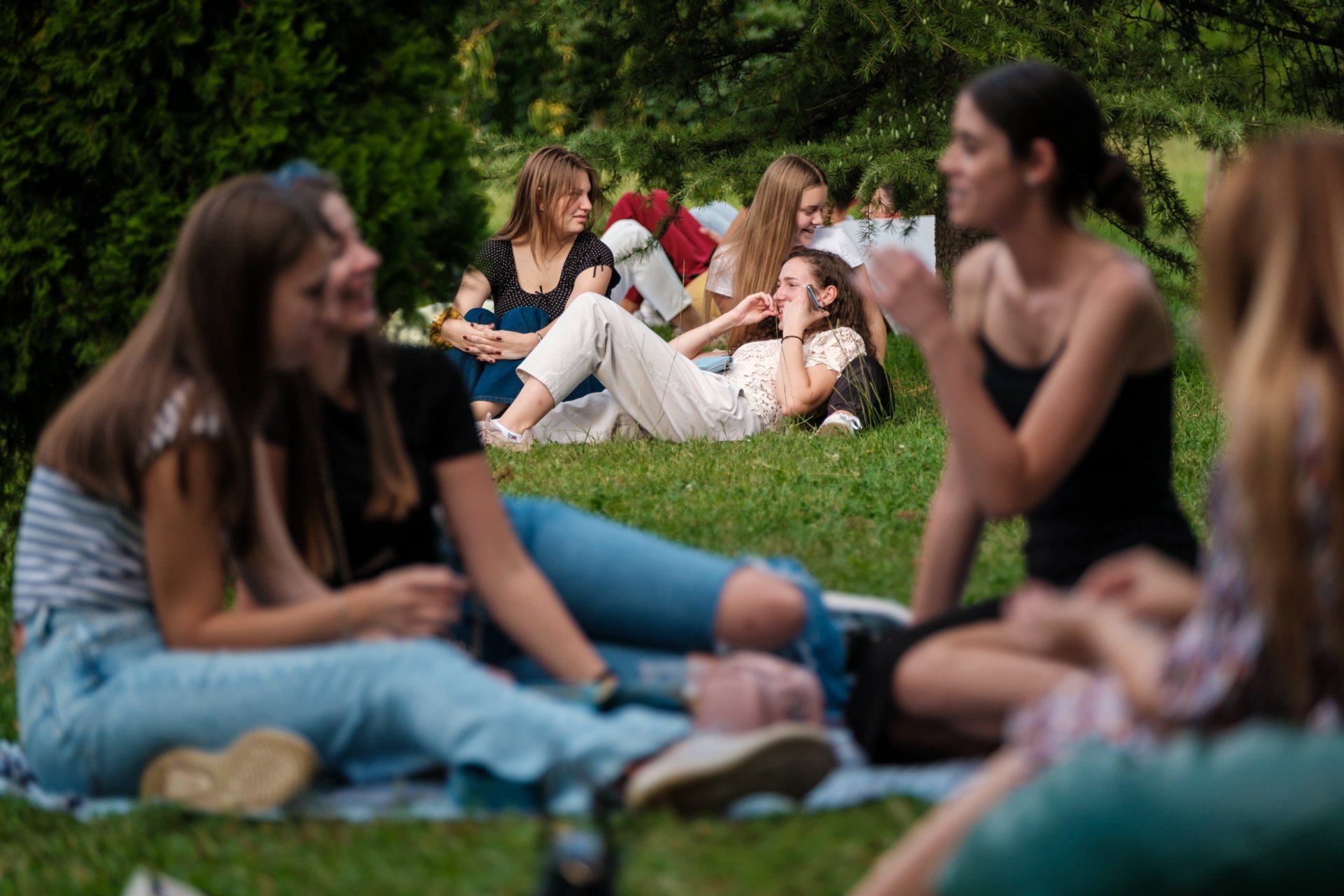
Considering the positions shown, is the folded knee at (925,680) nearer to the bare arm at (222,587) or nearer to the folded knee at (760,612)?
the folded knee at (760,612)

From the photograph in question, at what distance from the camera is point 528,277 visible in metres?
8.73

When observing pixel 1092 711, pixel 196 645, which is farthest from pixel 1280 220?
pixel 196 645

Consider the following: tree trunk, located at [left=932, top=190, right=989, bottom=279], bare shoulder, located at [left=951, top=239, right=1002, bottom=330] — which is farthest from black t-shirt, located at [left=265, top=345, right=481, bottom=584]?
tree trunk, located at [left=932, top=190, right=989, bottom=279]

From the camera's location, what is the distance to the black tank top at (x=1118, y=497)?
3.21 metres

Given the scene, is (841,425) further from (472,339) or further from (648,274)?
(648,274)

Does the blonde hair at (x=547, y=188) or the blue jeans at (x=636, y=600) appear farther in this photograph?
the blonde hair at (x=547, y=188)

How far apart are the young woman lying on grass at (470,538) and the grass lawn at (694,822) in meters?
0.58

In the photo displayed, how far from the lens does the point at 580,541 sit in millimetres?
3484

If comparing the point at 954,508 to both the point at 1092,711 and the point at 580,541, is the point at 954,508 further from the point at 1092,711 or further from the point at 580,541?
the point at 1092,711

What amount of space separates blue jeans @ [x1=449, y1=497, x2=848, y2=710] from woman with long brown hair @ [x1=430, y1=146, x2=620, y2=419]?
4.60 meters

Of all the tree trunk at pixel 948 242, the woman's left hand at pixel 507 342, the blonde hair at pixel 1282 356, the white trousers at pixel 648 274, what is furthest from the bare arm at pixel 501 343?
the blonde hair at pixel 1282 356

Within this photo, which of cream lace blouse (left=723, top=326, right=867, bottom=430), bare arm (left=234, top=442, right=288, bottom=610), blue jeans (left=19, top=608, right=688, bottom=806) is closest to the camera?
blue jeans (left=19, top=608, right=688, bottom=806)

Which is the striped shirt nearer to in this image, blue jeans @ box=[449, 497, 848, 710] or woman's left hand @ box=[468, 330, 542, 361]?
blue jeans @ box=[449, 497, 848, 710]

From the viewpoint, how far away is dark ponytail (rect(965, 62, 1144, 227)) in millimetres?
3250
